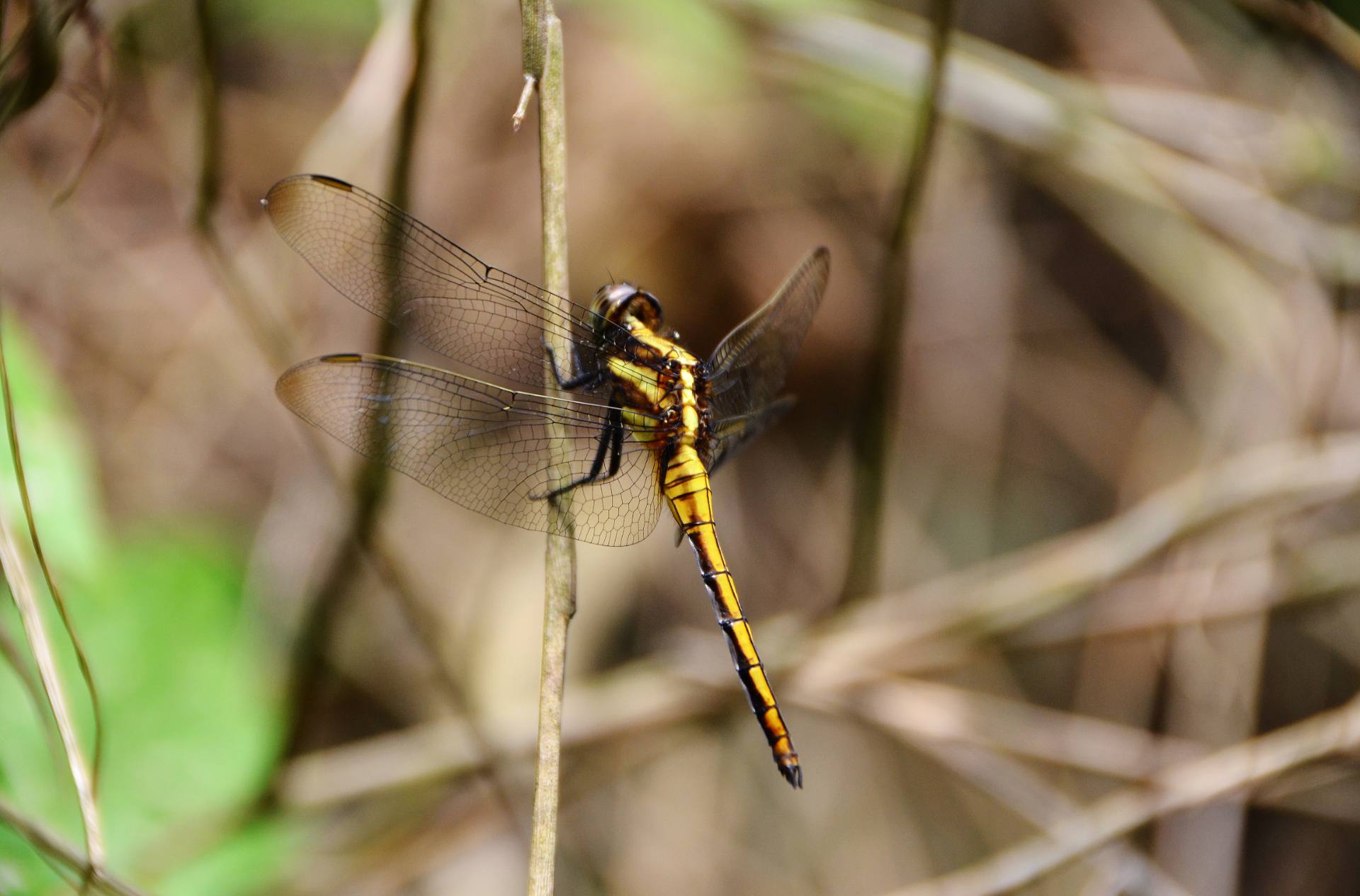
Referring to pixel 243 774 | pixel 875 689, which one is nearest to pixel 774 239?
pixel 875 689

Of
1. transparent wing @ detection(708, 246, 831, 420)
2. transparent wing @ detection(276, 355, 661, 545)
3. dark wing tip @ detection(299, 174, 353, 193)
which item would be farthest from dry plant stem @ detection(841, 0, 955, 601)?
dark wing tip @ detection(299, 174, 353, 193)

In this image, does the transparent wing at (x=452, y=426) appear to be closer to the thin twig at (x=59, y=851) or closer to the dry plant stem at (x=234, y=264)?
the dry plant stem at (x=234, y=264)

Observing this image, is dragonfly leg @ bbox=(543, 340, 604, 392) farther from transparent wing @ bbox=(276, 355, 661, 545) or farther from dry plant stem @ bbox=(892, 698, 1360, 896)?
dry plant stem @ bbox=(892, 698, 1360, 896)

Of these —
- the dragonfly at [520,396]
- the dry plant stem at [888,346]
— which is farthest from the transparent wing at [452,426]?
the dry plant stem at [888,346]

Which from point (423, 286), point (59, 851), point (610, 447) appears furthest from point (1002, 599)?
point (59, 851)

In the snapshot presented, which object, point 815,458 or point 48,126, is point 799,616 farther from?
point 48,126
